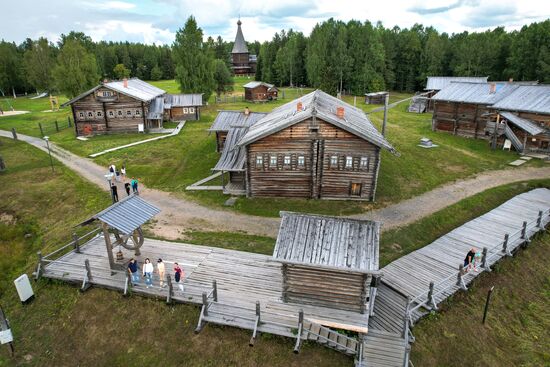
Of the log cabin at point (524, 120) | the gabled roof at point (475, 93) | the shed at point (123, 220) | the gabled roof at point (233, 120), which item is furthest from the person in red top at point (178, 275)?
the gabled roof at point (475, 93)

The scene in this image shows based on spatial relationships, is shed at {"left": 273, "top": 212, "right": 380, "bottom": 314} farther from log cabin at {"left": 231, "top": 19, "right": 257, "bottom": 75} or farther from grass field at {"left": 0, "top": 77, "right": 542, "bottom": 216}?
log cabin at {"left": 231, "top": 19, "right": 257, "bottom": 75}

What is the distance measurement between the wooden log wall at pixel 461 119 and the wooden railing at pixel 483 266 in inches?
902

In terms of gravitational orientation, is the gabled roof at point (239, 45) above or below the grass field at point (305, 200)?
above

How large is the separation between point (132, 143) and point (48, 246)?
24.4 m

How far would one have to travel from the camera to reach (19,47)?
118 metres

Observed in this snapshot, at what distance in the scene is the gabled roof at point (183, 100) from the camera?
58628 mm

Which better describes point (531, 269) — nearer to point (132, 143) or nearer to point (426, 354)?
point (426, 354)

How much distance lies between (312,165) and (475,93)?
3027 centimetres

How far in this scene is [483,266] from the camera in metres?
19.8

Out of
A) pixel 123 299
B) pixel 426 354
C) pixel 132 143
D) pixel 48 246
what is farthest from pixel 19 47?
pixel 426 354

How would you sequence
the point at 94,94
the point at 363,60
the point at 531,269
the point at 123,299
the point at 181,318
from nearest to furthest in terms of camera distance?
Answer: the point at 181,318 < the point at 123,299 < the point at 531,269 < the point at 94,94 < the point at 363,60

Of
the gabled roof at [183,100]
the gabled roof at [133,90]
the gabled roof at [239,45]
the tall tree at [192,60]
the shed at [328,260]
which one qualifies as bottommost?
the shed at [328,260]

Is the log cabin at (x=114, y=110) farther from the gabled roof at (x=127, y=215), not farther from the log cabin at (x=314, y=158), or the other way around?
the gabled roof at (x=127, y=215)

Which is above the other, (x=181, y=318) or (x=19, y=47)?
(x=19, y=47)
